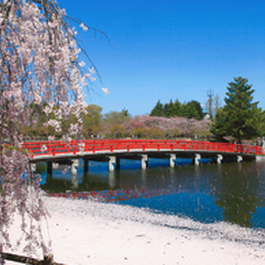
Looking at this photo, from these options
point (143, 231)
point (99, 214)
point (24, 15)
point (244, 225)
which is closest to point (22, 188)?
point (24, 15)

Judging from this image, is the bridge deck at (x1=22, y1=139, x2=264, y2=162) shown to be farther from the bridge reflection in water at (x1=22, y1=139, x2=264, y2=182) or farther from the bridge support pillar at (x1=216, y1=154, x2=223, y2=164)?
the bridge support pillar at (x1=216, y1=154, x2=223, y2=164)

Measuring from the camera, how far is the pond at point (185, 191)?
38.6 ft

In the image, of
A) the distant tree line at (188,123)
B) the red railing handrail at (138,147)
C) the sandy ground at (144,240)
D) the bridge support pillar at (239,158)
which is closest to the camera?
the sandy ground at (144,240)

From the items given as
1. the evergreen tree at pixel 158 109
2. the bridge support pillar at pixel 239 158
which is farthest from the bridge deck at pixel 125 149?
the evergreen tree at pixel 158 109

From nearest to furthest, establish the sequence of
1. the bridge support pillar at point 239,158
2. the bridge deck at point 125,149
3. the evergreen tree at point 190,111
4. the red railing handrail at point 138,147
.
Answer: the bridge deck at point 125,149, the red railing handrail at point 138,147, the bridge support pillar at point 239,158, the evergreen tree at point 190,111

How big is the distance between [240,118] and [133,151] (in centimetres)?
1687

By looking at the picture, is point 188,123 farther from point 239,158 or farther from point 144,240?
point 144,240

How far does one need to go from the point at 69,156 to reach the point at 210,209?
36.1 feet

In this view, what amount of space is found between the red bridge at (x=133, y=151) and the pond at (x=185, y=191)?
1615mm

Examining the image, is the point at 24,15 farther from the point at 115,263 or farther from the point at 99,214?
the point at 99,214

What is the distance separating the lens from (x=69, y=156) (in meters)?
19.6

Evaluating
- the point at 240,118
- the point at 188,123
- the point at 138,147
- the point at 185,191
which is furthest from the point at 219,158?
the point at 188,123

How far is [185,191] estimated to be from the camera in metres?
16.0

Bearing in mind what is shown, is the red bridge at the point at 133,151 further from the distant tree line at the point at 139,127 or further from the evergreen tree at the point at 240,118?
the distant tree line at the point at 139,127
